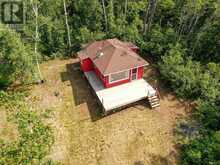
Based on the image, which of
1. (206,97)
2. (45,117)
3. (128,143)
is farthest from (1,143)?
(206,97)

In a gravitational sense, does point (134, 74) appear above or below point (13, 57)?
below

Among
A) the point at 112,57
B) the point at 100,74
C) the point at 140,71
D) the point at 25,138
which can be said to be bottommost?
the point at 25,138

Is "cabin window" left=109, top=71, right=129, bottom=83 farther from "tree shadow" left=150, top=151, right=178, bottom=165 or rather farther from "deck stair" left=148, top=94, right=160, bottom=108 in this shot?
"tree shadow" left=150, top=151, right=178, bottom=165

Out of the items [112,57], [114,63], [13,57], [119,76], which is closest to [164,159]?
[119,76]

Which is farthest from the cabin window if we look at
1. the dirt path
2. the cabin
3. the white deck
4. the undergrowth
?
→ the undergrowth

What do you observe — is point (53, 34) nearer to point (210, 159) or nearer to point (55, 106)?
point (55, 106)

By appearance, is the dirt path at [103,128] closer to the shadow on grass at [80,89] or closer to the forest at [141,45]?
the shadow on grass at [80,89]

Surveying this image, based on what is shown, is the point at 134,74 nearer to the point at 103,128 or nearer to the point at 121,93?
the point at 121,93
